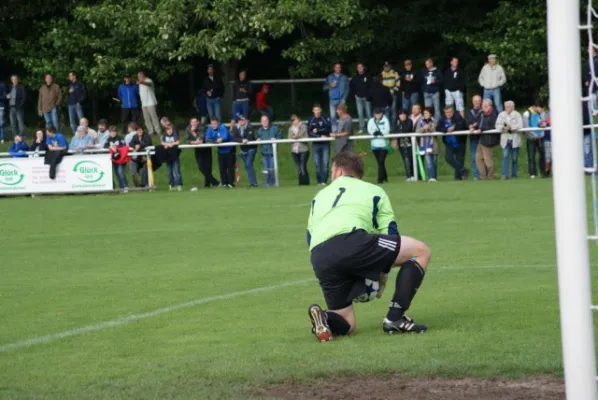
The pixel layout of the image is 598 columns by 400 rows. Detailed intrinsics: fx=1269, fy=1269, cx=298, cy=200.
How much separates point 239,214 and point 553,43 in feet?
55.0

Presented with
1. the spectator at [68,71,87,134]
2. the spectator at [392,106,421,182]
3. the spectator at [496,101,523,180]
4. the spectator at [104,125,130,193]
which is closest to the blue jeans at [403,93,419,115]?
the spectator at [392,106,421,182]

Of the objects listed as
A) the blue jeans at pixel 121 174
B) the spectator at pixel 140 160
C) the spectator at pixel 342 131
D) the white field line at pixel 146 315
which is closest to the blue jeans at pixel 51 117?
the spectator at pixel 140 160

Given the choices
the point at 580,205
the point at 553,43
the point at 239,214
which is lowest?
the point at 239,214

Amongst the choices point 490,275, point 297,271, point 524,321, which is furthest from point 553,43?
point 297,271

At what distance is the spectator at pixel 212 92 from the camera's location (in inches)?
1442

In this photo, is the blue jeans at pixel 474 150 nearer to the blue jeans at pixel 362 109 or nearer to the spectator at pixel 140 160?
the blue jeans at pixel 362 109

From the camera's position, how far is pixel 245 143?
101ft

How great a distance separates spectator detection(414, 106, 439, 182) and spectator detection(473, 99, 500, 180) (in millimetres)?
1008

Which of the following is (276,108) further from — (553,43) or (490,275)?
(553,43)

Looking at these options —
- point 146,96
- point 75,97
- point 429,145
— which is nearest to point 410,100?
point 429,145

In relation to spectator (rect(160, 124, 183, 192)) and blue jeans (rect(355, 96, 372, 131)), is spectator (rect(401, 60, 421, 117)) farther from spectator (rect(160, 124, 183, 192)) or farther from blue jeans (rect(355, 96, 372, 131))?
spectator (rect(160, 124, 183, 192))

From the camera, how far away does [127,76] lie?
37.8 meters

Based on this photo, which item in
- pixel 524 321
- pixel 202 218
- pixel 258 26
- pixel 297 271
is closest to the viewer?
pixel 524 321

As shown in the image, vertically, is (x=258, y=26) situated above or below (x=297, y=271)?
above
